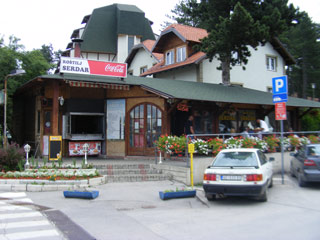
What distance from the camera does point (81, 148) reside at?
53.9 ft

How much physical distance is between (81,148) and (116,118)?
2.45 m

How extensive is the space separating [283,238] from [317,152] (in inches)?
217

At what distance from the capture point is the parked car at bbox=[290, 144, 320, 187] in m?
9.67

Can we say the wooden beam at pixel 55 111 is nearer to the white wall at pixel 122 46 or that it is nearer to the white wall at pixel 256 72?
the white wall at pixel 256 72

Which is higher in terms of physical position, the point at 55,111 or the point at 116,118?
the point at 55,111

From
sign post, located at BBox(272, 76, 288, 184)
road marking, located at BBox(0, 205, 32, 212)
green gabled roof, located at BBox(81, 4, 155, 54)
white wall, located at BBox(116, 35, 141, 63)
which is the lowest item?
road marking, located at BBox(0, 205, 32, 212)

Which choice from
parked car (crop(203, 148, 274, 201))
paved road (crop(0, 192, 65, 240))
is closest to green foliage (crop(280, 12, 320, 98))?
parked car (crop(203, 148, 274, 201))

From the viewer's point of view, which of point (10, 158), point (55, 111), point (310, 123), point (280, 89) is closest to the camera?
point (280, 89)

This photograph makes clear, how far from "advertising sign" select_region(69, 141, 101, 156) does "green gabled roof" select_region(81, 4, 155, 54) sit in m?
23.5

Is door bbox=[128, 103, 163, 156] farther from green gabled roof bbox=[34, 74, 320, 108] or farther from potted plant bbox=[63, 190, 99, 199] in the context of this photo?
potted plant bbox=[63, 190, 99, 199]

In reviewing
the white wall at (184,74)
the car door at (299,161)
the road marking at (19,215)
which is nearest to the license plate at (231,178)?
the car door at (299,161)

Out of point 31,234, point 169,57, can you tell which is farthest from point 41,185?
point 169,57

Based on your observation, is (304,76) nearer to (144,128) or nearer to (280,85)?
(144,128)

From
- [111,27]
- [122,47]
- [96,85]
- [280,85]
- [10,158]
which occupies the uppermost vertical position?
[111,27]
